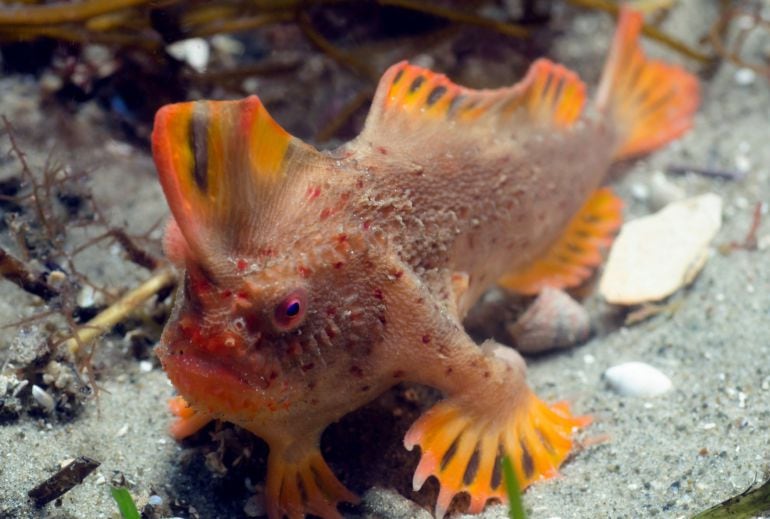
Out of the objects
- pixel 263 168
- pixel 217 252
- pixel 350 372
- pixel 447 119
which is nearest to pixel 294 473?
pixel 350 372

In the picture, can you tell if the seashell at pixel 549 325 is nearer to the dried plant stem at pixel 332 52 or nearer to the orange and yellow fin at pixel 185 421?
the orange and yellow fin at pixel 185 421

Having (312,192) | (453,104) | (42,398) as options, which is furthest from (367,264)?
(42,398)

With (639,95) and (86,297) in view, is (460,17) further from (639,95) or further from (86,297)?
(86,297)

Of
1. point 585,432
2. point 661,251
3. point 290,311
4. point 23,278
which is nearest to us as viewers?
point 290,311

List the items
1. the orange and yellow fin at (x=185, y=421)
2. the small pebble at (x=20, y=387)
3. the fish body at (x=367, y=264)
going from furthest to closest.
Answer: the orange and yellow fin at (x=185, y=421), the small pebble at (x=20, y=387), the fish body at (x=367, y=264)

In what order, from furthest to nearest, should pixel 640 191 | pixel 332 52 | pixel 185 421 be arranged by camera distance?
1. pixel 640 191
2. pixel 332 52
3. pixel 185 421

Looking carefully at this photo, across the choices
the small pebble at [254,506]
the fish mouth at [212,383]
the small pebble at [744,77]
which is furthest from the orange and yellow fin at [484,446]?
the small pebble at [744,77]

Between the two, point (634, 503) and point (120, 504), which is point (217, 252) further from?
point (634, 503)
